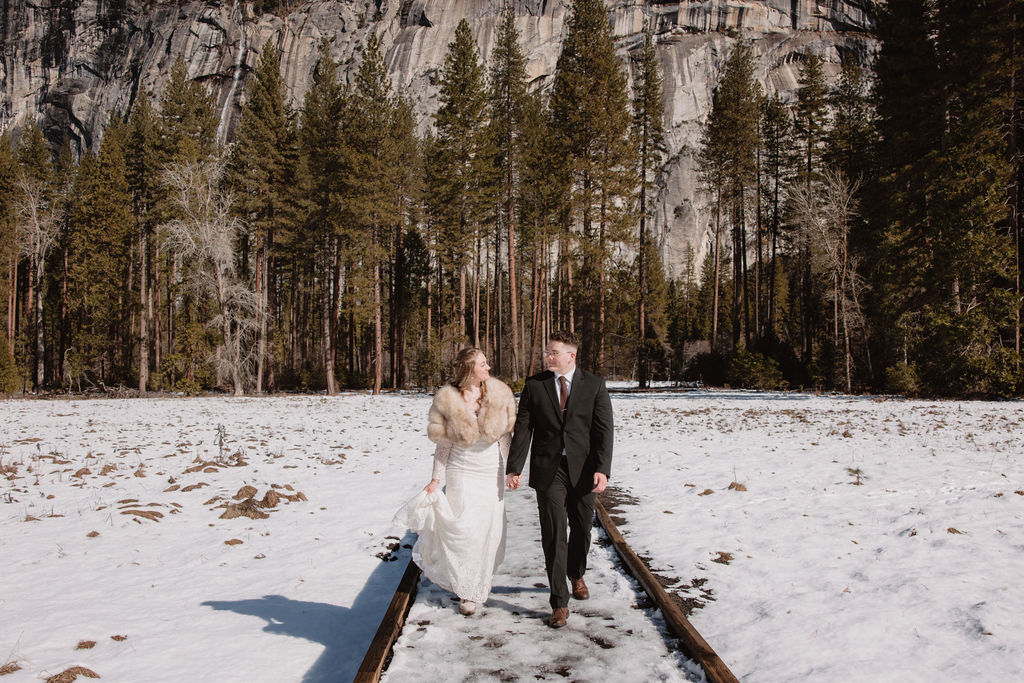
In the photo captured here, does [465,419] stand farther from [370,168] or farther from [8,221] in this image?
[8,221]

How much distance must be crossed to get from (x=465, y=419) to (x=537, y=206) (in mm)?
28640

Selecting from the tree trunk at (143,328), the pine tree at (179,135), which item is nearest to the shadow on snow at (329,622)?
the tree trunk at (143,328)

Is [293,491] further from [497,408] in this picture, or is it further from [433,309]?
[433,309]

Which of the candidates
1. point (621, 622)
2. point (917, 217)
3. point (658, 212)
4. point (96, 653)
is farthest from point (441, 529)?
point (658, 212)

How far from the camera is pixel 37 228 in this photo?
29.4 meters

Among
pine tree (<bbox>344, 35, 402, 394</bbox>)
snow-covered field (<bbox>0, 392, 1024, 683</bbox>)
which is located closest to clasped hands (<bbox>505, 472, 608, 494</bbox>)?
snow-covered field (<bbox>0, 392, 1024, 683</bbox>)

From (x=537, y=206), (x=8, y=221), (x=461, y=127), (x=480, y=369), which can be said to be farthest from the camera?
(x=8, y=221)

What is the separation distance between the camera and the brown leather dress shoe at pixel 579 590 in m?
4.67

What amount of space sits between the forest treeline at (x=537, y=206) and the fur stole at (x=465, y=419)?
21.5m

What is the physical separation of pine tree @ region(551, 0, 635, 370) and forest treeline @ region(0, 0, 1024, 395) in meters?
0.12

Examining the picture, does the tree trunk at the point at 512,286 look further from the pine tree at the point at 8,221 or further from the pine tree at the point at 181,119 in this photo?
the pine tree at the point at 8,221

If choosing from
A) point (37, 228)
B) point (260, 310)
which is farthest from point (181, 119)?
point (260, 310)

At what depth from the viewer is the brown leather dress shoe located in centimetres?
467

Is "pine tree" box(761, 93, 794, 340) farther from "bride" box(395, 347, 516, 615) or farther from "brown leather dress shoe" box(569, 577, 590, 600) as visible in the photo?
"bride" box(395, 347, 516, 615)
